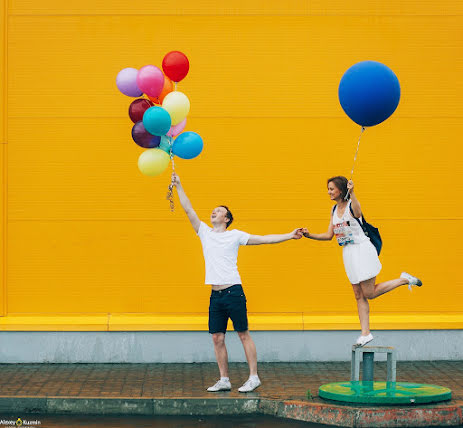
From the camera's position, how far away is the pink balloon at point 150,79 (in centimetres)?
888

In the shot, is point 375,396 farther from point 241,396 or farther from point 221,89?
point 221,89

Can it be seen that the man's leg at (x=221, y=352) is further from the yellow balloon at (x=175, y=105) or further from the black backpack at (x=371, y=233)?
the yellow balloon at (x=175, y=105)

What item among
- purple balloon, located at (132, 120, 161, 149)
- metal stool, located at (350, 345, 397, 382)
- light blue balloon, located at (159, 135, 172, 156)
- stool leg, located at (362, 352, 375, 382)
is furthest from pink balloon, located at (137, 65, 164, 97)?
stool leg, located at (362, 352, 375, 382)

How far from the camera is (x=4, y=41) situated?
37.2 feet

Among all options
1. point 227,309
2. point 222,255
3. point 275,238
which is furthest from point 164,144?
point 227,309

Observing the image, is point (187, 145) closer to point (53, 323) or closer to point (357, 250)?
Result: point (357, 250)

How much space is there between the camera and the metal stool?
8.84m

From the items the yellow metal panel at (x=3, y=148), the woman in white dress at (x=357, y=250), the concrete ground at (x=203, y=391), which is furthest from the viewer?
the yellow metal panel at (x=3, y=148)

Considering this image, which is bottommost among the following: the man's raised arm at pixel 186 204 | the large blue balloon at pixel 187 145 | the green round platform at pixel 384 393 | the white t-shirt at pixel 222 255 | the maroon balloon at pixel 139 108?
the green round platform at pixel 384 393

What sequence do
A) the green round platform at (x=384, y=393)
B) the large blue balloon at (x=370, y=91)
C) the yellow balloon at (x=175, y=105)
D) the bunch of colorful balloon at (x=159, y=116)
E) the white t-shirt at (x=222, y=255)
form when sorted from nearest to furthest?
the green round platform at (x=384, y=393)
the large blue balloon at (x=370, y=91)
the bunch of colorful balloon at (x=159, y=116)
the yellow balloon at (x=175, y=105)
the white t-shirt at (x=222, y=255)

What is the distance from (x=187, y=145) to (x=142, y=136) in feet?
1.42

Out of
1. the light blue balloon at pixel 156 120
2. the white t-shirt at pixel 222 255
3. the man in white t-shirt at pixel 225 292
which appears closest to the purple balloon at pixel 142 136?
the light blue balloon at pixel 156 120

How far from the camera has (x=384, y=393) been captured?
8.43m

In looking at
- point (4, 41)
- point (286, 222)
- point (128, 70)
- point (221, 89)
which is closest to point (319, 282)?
point (286, 222)
